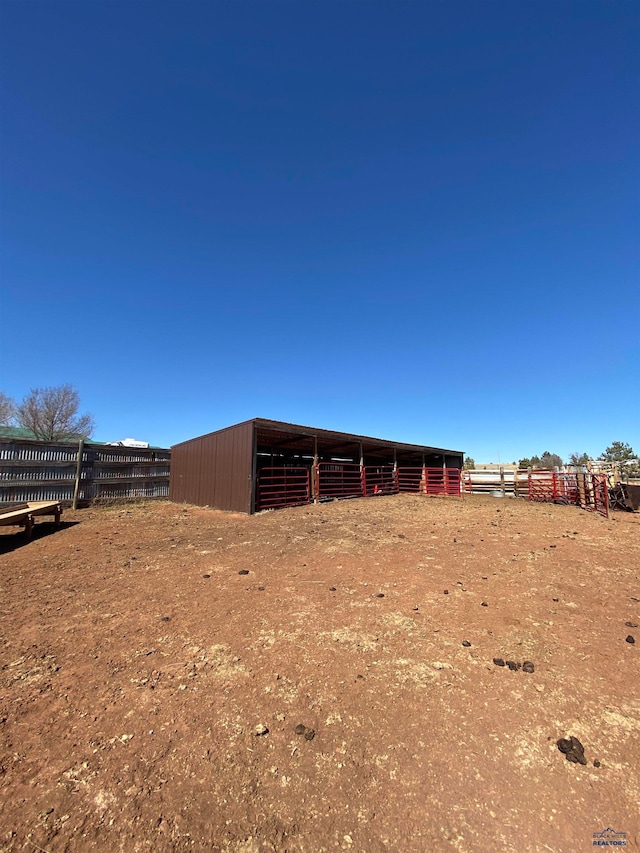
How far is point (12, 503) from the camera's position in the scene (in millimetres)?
10734

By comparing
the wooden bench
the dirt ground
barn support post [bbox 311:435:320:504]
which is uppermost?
barn support post [bbox 311:435:320:504]

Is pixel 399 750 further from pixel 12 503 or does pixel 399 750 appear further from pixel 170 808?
pixel 12 503

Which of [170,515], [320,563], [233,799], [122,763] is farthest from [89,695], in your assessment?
[170,515]

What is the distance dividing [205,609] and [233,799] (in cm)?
225

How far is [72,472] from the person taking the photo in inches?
483

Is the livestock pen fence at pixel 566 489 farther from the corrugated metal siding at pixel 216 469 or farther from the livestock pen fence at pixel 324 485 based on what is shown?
the corrugated metal siding at pixel 216 469

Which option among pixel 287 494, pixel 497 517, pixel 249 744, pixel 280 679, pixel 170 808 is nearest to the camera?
pixel 170 808

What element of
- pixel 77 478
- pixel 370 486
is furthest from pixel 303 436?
pixel 77 478

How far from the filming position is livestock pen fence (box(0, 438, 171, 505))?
432 inches

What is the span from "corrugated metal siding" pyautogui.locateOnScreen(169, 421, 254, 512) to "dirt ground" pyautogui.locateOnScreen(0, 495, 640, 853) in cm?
721

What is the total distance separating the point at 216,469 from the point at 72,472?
475 centimetres

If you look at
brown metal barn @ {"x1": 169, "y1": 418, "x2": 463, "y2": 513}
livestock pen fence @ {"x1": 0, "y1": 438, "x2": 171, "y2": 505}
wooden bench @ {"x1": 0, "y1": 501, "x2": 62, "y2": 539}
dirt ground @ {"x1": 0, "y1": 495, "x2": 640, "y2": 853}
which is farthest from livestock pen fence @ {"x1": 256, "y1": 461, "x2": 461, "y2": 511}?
dirt ground @ {"x1": 0, "y1": 495, "x2": 640, "y2": 853}

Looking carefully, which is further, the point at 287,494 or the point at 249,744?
the point at 287,494

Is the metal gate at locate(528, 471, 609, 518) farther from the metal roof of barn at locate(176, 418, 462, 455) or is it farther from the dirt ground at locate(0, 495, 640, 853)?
the dirt ground at locate(0, 495, 640, 853)
